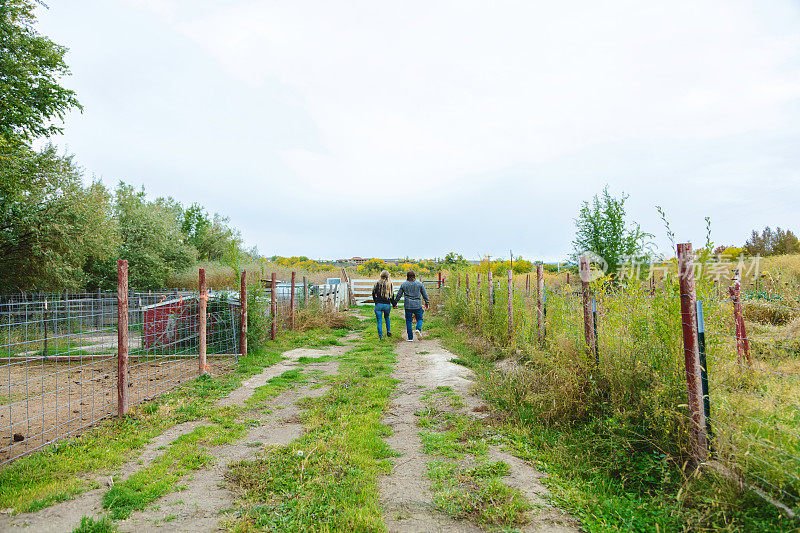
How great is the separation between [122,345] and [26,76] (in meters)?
15.1

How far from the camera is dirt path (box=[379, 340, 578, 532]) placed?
2.97 m

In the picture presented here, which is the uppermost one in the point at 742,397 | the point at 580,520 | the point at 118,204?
the point at 118,204

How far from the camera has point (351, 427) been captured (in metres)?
4.91

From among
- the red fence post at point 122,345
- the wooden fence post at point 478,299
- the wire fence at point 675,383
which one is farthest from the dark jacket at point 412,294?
the red fence post at point 122,345

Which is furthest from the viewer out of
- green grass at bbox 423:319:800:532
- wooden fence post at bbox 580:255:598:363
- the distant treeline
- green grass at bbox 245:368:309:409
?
the distant treeline

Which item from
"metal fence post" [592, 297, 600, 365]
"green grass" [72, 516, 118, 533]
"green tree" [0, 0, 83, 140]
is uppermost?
"green tree" [0, 0, 83, 140]

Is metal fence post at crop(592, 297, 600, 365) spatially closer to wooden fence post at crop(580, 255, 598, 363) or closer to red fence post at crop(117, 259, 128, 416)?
wooden fence post at crop(580, 255, 598, 363)

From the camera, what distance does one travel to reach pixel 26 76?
15234mm

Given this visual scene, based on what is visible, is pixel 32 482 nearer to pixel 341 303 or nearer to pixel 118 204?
pixel 341 303

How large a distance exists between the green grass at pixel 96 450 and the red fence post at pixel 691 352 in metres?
4.56

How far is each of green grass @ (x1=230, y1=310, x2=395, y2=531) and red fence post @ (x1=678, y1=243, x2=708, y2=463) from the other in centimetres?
230

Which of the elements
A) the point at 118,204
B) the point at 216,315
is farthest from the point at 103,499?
the point at 118,204

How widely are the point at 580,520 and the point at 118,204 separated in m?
29.5

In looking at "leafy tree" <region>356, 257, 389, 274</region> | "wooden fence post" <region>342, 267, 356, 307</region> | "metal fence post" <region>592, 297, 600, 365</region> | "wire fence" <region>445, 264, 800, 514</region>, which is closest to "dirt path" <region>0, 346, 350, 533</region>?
"wire fence" <region>445, 264, 800, 514</region>
